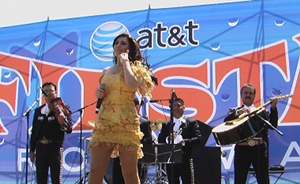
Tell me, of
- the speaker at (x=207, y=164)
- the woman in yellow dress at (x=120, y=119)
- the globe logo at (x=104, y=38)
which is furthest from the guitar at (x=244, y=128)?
the globe logo at (x=104, y=38)

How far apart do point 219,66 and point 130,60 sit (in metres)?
4.49

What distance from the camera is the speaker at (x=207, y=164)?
6.72 metres

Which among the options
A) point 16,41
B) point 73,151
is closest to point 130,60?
point 73,151

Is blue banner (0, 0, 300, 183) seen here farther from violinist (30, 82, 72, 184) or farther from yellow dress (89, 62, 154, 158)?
yellow dress (89, 62, 154, 158)

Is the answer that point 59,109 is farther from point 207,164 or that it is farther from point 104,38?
point 104,38

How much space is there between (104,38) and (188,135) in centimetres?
323

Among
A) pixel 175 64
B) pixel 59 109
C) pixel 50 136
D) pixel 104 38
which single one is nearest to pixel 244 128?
pixel 59 109

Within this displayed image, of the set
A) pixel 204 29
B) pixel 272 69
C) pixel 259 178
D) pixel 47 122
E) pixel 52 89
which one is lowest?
pixel 259 178

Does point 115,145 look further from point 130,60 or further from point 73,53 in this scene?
point 73,53

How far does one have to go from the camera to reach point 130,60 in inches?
144

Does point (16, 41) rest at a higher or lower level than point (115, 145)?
higher

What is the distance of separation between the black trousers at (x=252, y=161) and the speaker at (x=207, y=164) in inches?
45.1

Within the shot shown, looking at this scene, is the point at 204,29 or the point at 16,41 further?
the point at 16,41

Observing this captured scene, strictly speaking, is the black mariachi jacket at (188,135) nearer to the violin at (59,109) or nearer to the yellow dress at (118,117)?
the violin at (59,109)
